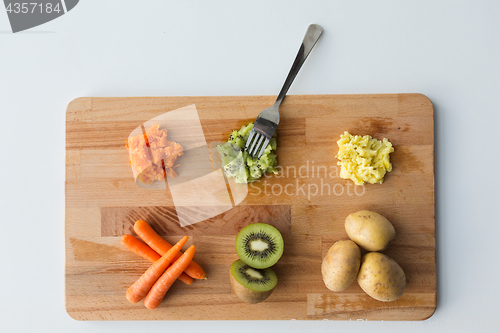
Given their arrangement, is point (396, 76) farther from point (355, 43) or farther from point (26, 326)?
point (26, 326)

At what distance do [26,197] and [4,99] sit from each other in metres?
0.65

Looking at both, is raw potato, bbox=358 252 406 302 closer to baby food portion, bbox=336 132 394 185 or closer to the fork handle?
baby food portion, bbox=336 132 394 185

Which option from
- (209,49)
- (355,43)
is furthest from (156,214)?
(355,43)

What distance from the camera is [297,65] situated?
1.90m

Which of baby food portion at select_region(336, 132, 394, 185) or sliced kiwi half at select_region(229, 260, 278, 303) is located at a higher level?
baby food portion at select_region(336, 132, 394, 185)

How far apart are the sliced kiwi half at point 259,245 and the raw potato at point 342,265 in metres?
0.28

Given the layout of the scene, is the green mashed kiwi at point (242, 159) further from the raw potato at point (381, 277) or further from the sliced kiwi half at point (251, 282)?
the raw potato at point (381, 277)

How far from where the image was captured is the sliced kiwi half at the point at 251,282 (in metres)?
1.71

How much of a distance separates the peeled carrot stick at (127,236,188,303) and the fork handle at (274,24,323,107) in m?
1.06

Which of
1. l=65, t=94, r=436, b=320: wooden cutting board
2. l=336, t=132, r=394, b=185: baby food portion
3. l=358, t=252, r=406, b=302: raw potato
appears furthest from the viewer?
l=65, t=94, r=436, b=320: wooden cutting board

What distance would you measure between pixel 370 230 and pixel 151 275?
1.29m

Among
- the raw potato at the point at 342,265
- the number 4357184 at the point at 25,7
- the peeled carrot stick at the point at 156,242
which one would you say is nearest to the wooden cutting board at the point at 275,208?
the peeled carrot stick at the point at 156,242

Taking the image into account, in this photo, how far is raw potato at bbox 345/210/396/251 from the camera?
5.57ft

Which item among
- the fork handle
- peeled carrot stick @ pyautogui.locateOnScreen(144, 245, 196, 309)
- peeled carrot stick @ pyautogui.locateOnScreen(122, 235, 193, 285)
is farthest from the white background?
peeled carrot stick @ pyautogui.locateOnScreen(122, 235, 193, 285)
